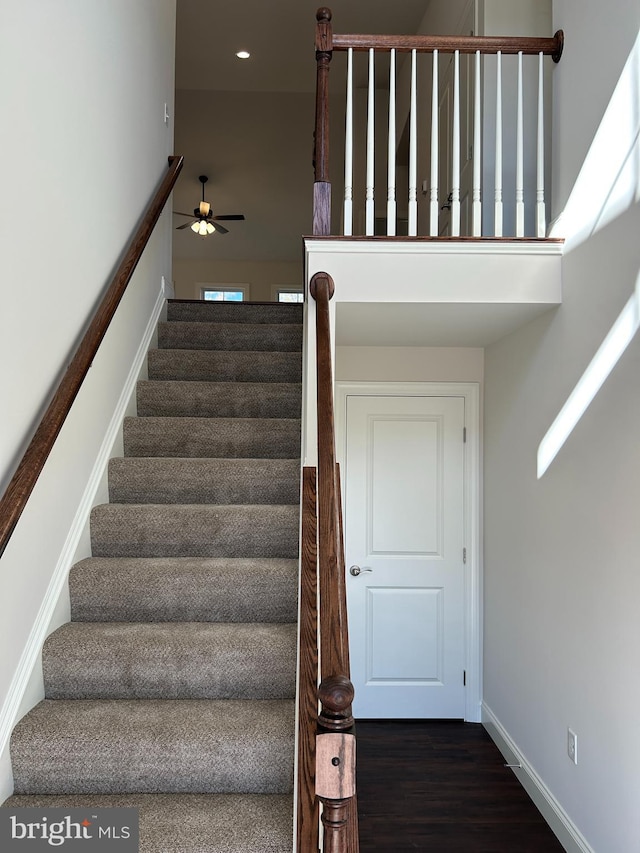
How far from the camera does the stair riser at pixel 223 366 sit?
11.8ft

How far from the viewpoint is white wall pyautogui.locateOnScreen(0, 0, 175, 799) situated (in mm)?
1862

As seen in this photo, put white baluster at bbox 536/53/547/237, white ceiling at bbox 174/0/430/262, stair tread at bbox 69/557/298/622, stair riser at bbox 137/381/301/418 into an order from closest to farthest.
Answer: stair tread at bbox 69/557/298/622 < white baluster at bbox 536/53/547/237 < stair riser at bbox 137/381/301/418 < white ceiling at bbox 174/0/430/262

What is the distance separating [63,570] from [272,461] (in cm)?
100

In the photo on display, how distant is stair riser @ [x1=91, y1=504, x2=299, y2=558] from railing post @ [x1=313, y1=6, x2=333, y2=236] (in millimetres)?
1240

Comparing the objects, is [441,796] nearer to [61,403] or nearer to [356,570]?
[356,570]

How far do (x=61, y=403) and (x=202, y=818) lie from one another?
49.9 inches

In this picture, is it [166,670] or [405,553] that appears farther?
[405,553]

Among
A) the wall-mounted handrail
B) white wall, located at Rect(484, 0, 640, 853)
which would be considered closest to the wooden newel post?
the wall-mounted handrail

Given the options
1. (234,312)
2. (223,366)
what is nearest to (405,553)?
(223,366)

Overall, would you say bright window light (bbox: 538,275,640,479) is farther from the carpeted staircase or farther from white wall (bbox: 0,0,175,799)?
white wall (bbox: 0,0,175,799)

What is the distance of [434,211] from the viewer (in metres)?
2.74

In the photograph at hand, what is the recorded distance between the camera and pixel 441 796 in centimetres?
304

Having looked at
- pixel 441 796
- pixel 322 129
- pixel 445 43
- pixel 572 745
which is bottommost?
pixel 441 796

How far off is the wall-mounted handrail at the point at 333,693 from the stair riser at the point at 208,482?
1.16 m
